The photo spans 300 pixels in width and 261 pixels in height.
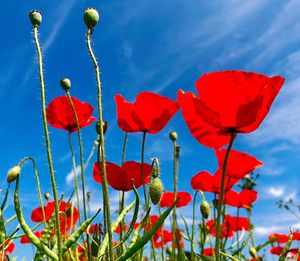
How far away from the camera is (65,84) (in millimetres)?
2102

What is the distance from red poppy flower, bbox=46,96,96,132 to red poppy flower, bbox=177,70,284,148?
1425mm

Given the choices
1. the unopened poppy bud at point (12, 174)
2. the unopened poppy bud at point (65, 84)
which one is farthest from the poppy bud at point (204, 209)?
the unopened poppy bud at point (12, 174)

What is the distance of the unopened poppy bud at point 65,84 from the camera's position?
6.79 feet

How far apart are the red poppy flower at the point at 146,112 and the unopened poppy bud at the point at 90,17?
2.11 ft

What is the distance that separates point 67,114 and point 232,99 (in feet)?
5.38

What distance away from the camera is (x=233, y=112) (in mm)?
1438

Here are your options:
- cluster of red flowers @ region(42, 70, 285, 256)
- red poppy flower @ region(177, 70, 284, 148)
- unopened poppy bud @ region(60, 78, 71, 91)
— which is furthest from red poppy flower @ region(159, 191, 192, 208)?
red poppy flower @ region(177, 70, 284, 148)

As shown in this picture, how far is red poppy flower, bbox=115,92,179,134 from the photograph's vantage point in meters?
2.15

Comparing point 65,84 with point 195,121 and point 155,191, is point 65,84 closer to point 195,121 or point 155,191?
point 155,191

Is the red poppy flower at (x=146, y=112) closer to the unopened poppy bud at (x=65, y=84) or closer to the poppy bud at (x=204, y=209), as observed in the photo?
the unopened poppy bud at (x=65, y=84)

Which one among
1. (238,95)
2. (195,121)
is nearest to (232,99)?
(238,95)

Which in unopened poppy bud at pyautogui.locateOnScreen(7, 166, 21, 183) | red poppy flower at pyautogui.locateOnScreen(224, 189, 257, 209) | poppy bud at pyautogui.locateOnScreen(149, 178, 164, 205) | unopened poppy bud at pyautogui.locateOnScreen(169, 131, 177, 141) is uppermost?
unopened poppy bud at pyautogui.locateOnScreen(169, 131, 177, 141)

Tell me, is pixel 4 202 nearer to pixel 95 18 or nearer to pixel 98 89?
pixel 98 89

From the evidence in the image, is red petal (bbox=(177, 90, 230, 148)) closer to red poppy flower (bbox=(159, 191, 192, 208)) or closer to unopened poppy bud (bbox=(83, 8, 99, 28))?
unopened poppy bud (bbox=(83, 8, 99, 28))
